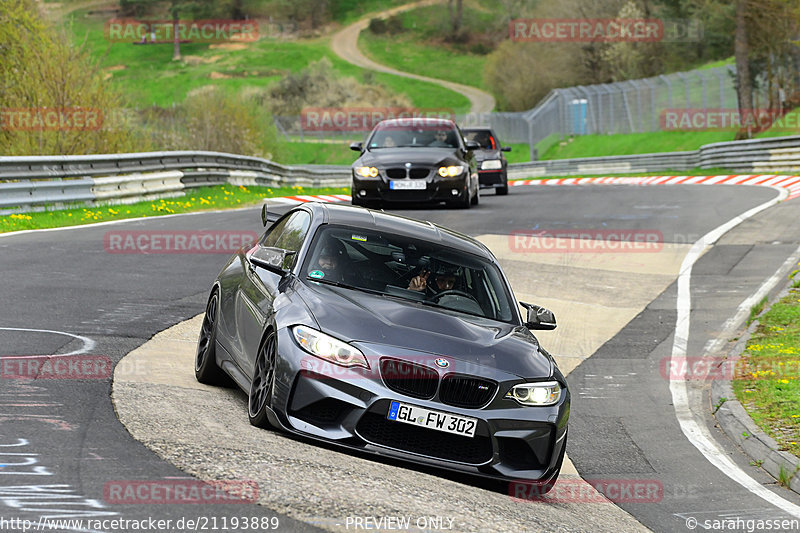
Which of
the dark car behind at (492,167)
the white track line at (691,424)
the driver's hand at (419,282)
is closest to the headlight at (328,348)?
the driver's hand at (419,282)

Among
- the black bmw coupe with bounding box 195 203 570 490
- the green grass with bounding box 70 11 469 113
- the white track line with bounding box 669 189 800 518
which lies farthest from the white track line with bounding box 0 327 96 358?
the green grass with bounding box 70 11 469 113

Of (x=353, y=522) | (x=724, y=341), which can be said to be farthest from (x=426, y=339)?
(x=724, y=341)

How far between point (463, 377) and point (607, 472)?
82.1 inches

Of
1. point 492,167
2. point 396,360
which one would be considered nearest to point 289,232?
point 396,360

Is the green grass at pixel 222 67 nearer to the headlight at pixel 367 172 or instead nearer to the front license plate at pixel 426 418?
the headlight at pixel 367 172

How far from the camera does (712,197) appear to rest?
91.9 feet

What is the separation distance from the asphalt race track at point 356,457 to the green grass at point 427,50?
10322 cm

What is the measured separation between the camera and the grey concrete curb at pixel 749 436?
828 centimetres

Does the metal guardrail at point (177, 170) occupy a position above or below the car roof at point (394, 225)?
below

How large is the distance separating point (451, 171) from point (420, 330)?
14985mm

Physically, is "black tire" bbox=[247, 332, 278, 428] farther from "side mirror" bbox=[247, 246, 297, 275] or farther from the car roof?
the car roof

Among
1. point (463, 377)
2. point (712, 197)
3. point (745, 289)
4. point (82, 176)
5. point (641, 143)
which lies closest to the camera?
point (463, 377)

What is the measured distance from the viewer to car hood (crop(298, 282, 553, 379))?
681 cm

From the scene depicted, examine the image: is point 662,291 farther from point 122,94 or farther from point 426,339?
point 122,94
